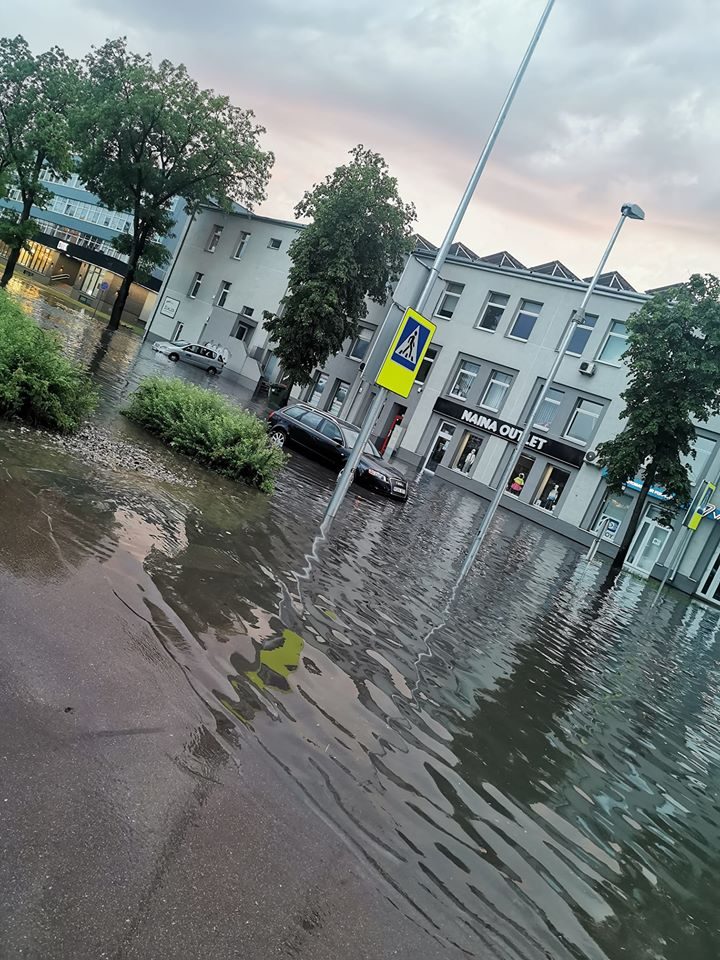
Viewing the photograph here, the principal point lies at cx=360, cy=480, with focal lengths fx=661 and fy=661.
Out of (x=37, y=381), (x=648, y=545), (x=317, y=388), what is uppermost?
(x=317, y=388)

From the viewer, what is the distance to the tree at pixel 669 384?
23.5 meters

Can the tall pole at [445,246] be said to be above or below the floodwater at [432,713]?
above

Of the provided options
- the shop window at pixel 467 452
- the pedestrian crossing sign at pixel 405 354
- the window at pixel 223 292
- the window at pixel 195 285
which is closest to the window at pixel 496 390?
the shop window at pixel 467 452

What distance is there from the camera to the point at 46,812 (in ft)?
9.26

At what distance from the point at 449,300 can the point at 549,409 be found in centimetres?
1002

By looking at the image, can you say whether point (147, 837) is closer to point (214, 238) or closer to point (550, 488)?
point (550, 488)

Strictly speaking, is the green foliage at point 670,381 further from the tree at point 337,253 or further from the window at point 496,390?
the tree at point 337,253

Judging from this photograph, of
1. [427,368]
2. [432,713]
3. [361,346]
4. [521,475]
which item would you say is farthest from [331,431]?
[361,346]

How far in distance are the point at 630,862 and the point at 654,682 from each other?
5.57 metres

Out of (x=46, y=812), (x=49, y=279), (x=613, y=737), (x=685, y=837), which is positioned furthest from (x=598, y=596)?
(x=49, y=279)

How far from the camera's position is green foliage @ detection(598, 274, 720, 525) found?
23469 mm

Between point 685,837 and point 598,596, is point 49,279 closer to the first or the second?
point 598,596

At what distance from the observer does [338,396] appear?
4366cm

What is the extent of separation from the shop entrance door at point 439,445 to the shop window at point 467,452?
2.76 ft
